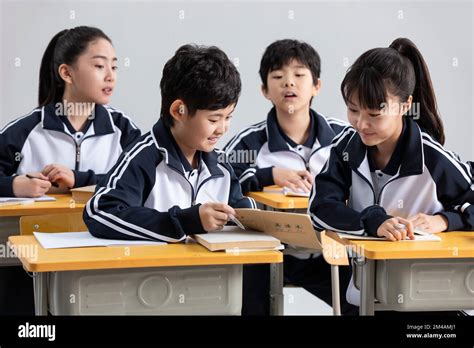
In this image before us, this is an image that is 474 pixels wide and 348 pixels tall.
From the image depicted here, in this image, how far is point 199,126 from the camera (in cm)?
220

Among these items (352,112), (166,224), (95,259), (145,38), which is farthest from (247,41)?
(95,259)

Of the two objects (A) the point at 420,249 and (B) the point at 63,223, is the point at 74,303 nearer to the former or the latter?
(B) the point at 63,223

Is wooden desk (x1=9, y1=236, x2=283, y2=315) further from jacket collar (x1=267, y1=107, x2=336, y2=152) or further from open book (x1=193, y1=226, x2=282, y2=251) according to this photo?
jacket collar (x1=267, y1=107, x2=336, y2=152)

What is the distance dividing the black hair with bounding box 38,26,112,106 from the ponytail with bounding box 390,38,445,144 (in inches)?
57.0

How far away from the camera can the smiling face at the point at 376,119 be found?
87.0 inches

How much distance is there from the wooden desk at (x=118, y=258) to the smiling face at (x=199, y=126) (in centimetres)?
39

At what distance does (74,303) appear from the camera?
1730 millimetres

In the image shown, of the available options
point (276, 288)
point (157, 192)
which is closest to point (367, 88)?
point (157, 192)

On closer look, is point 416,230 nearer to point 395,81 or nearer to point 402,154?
point 402,154

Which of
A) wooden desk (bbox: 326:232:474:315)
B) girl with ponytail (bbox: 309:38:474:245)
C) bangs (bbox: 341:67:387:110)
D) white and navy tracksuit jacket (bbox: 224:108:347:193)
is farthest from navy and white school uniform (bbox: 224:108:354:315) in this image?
wooden desk (bbox: 326:232:474:315)

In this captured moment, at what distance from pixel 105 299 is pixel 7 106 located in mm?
2634

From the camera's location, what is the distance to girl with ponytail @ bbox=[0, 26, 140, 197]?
3258mm

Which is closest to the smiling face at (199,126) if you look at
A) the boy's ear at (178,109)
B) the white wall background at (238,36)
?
the boy's ear at (178,109)

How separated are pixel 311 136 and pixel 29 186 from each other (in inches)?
48.9
